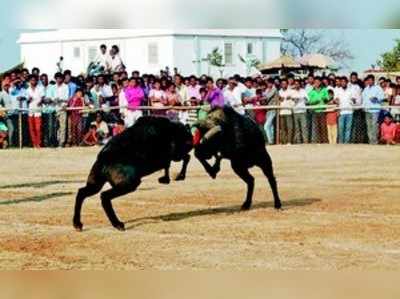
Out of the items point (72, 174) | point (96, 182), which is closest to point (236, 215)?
point (96, 182)

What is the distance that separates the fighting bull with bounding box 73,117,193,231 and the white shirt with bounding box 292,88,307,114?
11755 mm

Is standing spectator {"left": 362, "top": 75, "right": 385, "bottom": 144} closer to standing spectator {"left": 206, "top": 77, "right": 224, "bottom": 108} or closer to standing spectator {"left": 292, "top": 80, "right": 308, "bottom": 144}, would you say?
standing spectator {"left": 292, "top": 80, "right": 308, "bottom": 144}

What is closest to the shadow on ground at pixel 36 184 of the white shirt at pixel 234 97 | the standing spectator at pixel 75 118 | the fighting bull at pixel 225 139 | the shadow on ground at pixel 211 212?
the shadow on ground at pixel 211 212

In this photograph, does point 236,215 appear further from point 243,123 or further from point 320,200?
point 320,200

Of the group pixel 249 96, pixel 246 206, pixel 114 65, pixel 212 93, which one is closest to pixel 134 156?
pixel 246 206

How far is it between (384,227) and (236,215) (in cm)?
158

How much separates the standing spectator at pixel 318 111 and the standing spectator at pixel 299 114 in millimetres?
149

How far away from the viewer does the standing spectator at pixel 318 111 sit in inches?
772

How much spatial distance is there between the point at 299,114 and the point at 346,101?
40.1 inches

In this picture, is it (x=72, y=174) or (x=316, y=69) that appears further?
(x=316, y=69)

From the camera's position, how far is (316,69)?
33.4m

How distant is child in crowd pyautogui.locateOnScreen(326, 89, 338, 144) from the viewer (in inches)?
771

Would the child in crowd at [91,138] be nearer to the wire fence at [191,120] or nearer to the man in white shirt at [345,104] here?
the wire fence at [191,120]

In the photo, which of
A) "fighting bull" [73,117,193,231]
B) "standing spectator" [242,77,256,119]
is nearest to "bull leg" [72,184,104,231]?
"fighting bull" [73,117,193,231]
